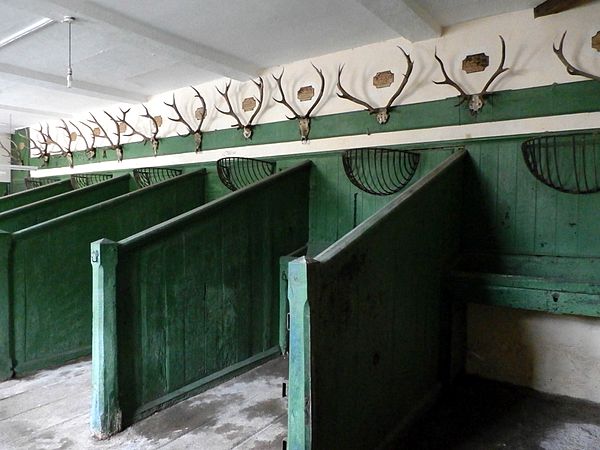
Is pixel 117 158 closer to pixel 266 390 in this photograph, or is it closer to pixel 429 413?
pixel 266 390

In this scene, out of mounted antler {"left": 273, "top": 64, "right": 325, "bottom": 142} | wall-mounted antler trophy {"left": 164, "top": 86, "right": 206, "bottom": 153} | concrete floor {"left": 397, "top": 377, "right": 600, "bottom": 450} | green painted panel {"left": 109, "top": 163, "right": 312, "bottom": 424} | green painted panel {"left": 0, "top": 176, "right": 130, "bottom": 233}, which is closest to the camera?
concrete floor {"left": 397, "top": 377, "right": 600, "bottom": 450}

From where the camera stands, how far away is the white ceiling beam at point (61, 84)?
3.53 m

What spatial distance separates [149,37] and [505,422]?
284 centimetres

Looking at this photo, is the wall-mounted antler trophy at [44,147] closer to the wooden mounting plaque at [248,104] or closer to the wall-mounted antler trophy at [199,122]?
the wall-mounted antler trophy at [199,122]

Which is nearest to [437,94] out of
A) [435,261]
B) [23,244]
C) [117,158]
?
[435,261]

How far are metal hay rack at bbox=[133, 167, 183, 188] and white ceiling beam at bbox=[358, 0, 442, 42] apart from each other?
7.69 feet

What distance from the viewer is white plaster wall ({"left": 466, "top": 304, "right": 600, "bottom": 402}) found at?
2.25 meters

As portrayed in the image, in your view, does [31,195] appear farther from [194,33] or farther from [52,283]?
[194,33]

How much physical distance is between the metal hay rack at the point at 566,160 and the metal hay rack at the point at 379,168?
637mm

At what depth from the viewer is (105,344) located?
6.12 ft

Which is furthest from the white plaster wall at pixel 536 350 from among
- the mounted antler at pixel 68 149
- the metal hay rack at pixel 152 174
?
the mounted antler at pixel 68 149

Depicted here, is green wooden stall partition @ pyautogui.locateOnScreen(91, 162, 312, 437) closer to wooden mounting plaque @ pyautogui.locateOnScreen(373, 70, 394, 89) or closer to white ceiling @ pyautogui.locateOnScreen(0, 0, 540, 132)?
wooden mounting plaque @ pyautogui.locateOnScreen(373, 70, 394, 89)

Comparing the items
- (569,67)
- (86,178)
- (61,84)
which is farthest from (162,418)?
(86,178)

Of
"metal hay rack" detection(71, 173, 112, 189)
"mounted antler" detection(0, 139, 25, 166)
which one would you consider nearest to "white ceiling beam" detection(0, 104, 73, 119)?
"metal hay rack" detection(71, 173, 112, 189)
